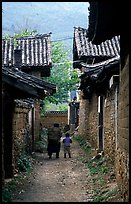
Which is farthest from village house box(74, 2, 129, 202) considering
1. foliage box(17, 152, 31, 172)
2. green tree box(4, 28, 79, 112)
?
green tree box(4, 28, 79, 112)

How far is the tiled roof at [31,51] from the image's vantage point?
76.5ft

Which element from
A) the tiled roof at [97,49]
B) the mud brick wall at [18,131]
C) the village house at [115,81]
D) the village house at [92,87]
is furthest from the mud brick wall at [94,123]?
the tiled roof at [97,49]

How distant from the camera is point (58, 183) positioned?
12.0 metres

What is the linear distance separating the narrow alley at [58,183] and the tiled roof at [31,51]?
759 cm

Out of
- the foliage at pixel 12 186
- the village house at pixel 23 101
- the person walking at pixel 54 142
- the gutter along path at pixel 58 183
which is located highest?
the village house at pixel 23 101

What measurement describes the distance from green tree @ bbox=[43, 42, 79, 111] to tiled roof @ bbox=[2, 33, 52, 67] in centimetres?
518

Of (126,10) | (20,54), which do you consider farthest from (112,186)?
(20,54)

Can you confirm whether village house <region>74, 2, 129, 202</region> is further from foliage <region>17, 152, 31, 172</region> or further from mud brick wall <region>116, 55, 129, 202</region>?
foliage <region>17, 152, 31, 172</region>

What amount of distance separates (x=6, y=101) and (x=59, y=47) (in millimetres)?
24742

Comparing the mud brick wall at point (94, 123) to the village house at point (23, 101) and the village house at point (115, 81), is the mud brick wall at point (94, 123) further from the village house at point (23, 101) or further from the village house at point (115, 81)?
the village house at point (23, 101)

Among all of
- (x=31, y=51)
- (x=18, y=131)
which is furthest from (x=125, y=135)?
(x=31, y=51)

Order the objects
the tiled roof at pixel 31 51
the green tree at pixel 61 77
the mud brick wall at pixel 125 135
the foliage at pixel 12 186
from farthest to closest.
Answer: the green tree at pixel 61 77, the tiled roof at pixel 31 51, the foliage at pixel 12 186, the mud brick wall at pixel 125 135

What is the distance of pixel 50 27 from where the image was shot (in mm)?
120125

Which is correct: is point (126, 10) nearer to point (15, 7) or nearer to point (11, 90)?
point (11, 90)
